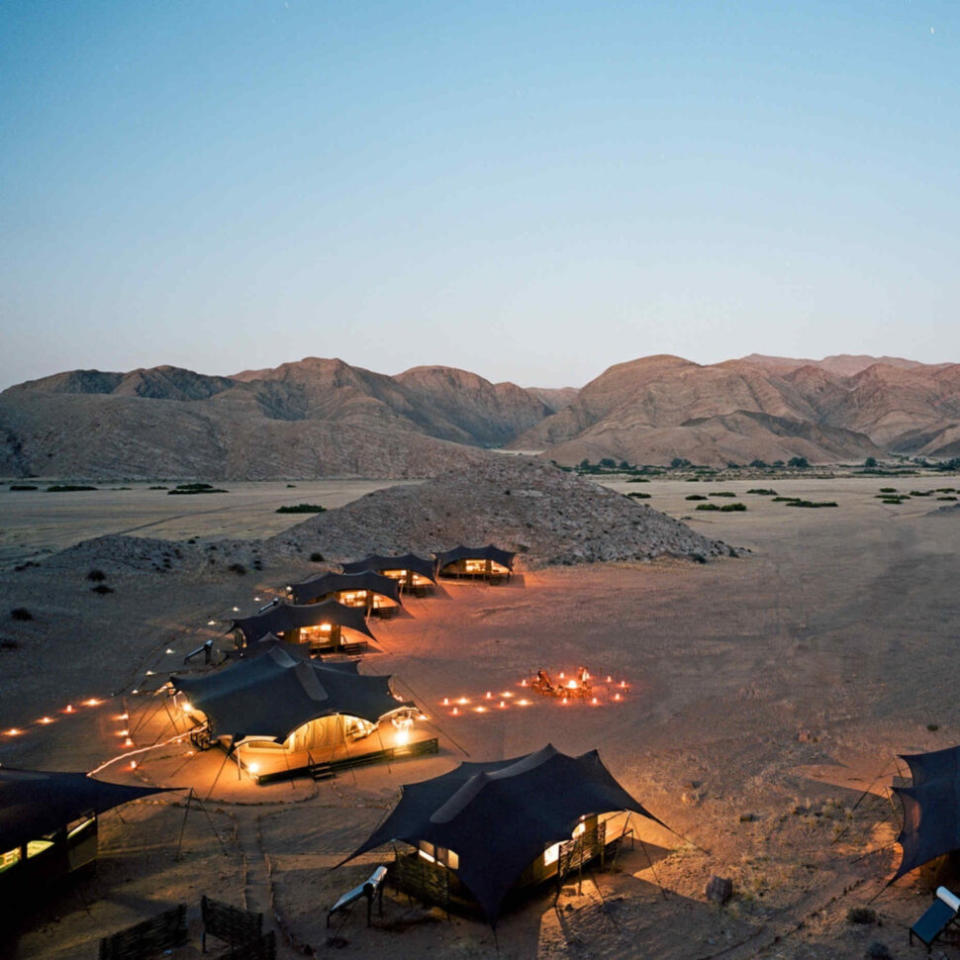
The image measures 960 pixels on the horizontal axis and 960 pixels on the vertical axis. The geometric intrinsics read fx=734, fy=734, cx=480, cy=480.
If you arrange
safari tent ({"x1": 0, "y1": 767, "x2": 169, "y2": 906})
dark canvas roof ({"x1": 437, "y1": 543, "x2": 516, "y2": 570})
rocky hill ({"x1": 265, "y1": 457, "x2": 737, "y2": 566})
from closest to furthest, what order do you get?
safari tent ({"x1": 0, "y1": 767, "x2": 169, "y2": 906}) < dark canvas roof ({"x1": 437, "y1": 543, "x2": 516, "y2": 570}) < rocky hill ({"x1": 265, "y1": 457, "x2": 737, "y2": 566})

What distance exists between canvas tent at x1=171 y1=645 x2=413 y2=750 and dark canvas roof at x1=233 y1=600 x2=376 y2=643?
186 inches

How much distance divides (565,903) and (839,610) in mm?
20273

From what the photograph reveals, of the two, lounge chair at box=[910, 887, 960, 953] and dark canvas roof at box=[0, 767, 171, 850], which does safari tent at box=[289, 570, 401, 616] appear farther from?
lounge chair at box=[910, 887, 960, 953]

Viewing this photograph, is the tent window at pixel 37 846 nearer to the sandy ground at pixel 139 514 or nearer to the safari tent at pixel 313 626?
the safari tent at pixel 313 626

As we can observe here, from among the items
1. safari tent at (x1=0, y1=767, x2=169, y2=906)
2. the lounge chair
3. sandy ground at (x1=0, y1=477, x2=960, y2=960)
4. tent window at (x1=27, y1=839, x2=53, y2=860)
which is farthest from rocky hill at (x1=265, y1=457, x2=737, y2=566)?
the lounge chair

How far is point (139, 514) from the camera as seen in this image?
55938mm

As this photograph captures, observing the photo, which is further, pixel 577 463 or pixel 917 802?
pixel 577 463

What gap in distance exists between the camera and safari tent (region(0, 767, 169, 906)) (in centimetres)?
926

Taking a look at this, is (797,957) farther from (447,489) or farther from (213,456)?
(213,456)

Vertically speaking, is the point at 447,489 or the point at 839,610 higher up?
the point at 447,489

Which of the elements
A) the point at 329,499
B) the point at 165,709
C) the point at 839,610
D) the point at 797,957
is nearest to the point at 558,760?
the point at 797,957

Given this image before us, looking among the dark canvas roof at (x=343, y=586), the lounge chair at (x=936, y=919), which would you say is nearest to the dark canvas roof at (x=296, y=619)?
the dark canvas roof at (x=343, y=586)

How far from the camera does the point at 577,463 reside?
151875mm

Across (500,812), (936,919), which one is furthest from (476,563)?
(936,919)
